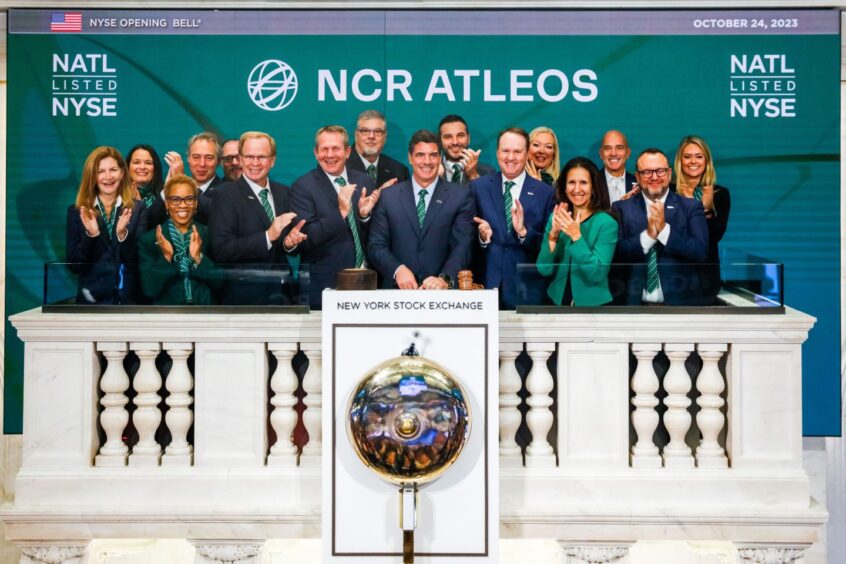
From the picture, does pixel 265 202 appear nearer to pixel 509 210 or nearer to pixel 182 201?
pixel 182 201

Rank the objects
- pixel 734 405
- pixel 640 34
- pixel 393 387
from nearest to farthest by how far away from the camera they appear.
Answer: pixel 393 387 → pixel 734 405 → pixel 640 34

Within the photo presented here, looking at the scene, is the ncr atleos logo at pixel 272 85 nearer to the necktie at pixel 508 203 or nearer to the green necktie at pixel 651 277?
the necktie at pixel 508 203

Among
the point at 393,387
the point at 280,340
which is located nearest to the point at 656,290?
the point at 393,387

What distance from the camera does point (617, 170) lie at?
22.2ft

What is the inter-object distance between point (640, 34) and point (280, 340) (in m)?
3.22

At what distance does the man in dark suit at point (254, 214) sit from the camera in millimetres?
6750

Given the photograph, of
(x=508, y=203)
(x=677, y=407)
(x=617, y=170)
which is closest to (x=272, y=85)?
(x=508, y=203)

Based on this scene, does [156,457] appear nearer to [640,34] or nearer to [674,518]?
[674,518]

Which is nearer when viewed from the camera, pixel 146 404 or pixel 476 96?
pixel 146 404

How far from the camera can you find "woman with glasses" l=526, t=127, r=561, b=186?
22.2ft

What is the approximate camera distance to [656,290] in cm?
495

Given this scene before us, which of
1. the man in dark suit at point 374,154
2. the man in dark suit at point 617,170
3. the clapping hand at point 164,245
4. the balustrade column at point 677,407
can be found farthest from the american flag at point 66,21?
the balustrade column at point 677,407

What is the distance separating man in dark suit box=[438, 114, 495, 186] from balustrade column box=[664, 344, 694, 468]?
7.33 ft

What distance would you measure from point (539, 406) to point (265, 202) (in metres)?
2.60
